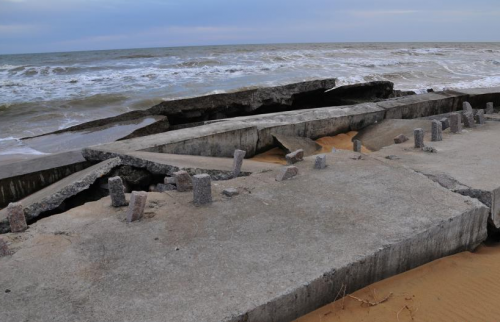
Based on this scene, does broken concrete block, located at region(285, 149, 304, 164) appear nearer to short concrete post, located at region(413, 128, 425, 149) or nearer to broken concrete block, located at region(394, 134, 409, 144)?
short concrete post, located at region(413, 128, 425, 149)

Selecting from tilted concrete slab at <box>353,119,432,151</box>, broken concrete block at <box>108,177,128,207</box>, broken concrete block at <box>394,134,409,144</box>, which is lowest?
tilted concrete slab at <box>353,119,432,151</box>

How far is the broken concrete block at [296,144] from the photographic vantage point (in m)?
5.92

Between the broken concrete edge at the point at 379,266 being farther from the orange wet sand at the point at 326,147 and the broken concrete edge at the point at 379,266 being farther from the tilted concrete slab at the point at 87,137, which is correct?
the tilted concrete slab at the point at 87,137

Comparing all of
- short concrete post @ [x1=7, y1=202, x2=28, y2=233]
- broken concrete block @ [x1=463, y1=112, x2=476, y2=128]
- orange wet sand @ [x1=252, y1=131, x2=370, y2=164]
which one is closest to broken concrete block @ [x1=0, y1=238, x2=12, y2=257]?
short concrete post @ [x1=7, y1=202, x2=28, y2=233]

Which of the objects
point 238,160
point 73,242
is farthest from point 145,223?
point 238,160

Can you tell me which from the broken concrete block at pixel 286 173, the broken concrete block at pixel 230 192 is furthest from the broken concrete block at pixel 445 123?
the broken concrete block at pixel 230 192

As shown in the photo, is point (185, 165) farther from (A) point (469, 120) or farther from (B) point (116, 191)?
(A) point (469, 120)

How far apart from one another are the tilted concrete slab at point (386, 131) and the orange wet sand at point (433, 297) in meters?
3.47

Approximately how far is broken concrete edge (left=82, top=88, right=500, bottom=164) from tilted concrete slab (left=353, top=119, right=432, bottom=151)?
1.18ft

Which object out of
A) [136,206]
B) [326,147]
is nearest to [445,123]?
[326,147]

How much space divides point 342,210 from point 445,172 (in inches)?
56.4

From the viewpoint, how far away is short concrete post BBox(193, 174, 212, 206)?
3287 mm

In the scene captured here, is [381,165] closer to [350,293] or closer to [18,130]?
[350,293]

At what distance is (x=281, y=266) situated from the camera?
247 cm
